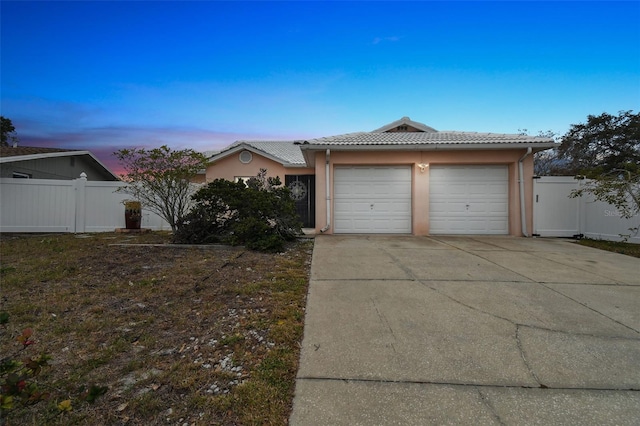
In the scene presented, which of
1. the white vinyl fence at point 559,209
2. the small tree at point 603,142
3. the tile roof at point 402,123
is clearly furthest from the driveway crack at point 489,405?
the small tree at point 603,142

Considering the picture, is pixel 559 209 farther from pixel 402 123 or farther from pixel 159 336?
pixel 159 336

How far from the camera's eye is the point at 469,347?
2520 mm

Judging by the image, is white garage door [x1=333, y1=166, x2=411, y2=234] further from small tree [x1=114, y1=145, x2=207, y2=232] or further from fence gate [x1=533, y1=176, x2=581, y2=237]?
small tree [x1=114, y1=145, x2=207, y2=232]

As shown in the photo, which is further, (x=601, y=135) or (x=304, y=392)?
(x=601, y=135)

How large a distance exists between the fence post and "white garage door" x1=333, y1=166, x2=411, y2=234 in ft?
28.9

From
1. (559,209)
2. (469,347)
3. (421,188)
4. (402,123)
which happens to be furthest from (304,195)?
(469,347)

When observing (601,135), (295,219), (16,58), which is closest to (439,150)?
Result: (295,219)

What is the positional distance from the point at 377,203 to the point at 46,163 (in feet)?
49.0

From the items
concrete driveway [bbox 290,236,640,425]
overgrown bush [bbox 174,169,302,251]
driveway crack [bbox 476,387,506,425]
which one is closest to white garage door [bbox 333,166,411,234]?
overgrown bush [bbox 174,169,302,251]

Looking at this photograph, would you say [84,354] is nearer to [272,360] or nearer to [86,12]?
[272,360]

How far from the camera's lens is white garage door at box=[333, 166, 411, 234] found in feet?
32.4

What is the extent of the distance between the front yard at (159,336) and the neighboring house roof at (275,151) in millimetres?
7669

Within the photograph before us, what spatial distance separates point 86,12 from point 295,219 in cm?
761

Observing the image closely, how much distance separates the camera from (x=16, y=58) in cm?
812
